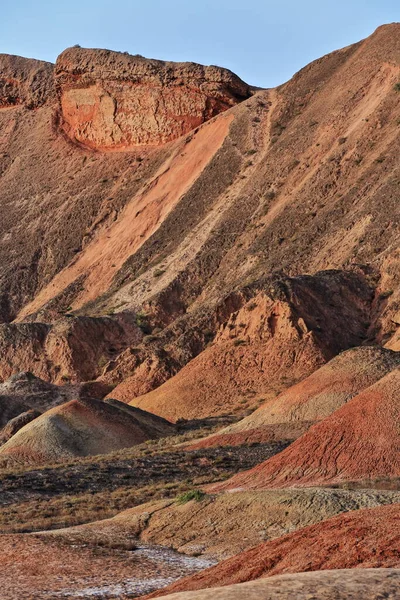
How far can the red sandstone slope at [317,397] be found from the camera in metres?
36.8

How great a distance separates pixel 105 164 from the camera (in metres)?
81.1

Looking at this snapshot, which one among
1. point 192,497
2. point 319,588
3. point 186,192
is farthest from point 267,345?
point 319,588

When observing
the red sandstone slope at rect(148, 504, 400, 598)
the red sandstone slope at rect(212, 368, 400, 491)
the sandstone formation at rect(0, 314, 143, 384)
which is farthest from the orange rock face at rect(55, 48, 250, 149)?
the red sandstone slope at rect(148, 504, 400, 598)

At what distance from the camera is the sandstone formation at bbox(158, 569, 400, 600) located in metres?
10.4

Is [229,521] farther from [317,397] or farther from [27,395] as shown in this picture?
[27,395]

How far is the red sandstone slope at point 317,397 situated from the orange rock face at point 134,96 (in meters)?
41.5

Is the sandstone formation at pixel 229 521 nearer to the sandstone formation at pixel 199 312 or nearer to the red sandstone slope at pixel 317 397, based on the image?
the sandstone formation at pixel 199 312

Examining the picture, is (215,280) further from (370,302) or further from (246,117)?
(246,117)

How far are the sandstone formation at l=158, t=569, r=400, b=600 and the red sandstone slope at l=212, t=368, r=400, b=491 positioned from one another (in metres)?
13.3

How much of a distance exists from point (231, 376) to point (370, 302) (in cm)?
787

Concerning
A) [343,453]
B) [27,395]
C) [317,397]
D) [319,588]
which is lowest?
[27,395]

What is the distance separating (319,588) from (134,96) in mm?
72983

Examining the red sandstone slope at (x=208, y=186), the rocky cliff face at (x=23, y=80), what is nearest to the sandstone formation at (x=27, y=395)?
the red sandstone slope at (x=208, y=186)

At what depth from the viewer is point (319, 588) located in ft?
34.8
